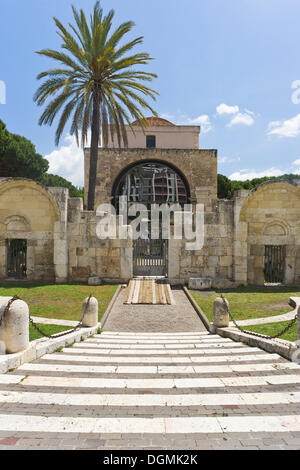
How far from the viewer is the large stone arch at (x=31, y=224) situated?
15266 millimetres

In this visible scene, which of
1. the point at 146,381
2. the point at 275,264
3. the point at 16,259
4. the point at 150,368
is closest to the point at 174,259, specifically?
the point at 275,264

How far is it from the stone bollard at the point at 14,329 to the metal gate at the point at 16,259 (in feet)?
38.3

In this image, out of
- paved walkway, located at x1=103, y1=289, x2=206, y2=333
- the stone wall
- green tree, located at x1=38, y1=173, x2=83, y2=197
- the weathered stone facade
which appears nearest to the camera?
paved walkway, located at x1=103, y1=289, x2=206, y2=333

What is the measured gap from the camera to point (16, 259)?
16.0 m

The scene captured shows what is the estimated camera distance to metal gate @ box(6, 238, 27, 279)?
1588cm

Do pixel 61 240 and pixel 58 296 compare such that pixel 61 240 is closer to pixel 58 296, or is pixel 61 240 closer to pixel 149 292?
pixel 58 296

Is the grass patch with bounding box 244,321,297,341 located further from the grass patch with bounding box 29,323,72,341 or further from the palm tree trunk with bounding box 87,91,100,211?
the palm tree trunk with bounding box 87,91,100,211

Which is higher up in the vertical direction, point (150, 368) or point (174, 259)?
point (174, 259)

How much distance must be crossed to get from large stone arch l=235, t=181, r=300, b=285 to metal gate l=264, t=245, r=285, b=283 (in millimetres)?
501

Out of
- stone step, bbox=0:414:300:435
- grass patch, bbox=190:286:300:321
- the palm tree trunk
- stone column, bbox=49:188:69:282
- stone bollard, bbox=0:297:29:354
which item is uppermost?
the palm tree trunk

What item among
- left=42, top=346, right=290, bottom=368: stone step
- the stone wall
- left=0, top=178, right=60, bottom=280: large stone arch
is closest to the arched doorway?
the stone wall

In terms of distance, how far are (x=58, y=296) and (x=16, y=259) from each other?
5444mm

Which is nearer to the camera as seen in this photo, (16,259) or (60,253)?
(60,253)

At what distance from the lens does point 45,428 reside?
300 centimetres
